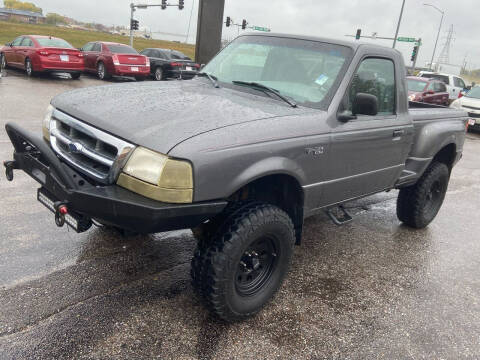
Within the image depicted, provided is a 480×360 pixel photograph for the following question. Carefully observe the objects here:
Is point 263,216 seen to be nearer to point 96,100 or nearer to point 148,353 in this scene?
point 148,353

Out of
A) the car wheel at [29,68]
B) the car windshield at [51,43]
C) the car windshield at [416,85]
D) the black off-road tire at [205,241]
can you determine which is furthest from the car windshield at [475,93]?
the car wheel at [29,68]

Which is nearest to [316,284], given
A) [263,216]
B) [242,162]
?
[263,216]

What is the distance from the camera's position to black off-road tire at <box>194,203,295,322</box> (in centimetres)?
257

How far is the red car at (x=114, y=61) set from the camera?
16500 mm

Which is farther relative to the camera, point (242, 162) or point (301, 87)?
point (301, 87)

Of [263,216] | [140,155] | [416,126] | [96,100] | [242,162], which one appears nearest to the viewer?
[140,155]

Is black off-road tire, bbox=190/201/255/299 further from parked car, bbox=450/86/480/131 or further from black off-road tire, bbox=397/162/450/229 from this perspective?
parked car, bbox=450/86/480/131

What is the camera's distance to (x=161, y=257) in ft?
12.0

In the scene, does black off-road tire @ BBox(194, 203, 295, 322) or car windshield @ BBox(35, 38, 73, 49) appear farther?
car windshield @ BBox(35, 38, 73, 49)

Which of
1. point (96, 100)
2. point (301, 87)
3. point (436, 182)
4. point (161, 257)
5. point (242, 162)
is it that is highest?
point (301, 87)

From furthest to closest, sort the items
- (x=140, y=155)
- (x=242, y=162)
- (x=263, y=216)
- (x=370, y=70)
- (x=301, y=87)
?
(x=370, y=70) < (x=301, y=87) < (x=263, y=216) < (x=242, y=162) < (x=140, y=155)

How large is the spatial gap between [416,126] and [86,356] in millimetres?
3572

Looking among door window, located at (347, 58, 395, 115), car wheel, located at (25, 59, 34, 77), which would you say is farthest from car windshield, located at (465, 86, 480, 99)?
car wheel, located at (25, 59, 34, 77)

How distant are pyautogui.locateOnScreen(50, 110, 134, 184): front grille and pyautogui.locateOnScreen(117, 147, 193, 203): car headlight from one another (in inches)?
3.7
